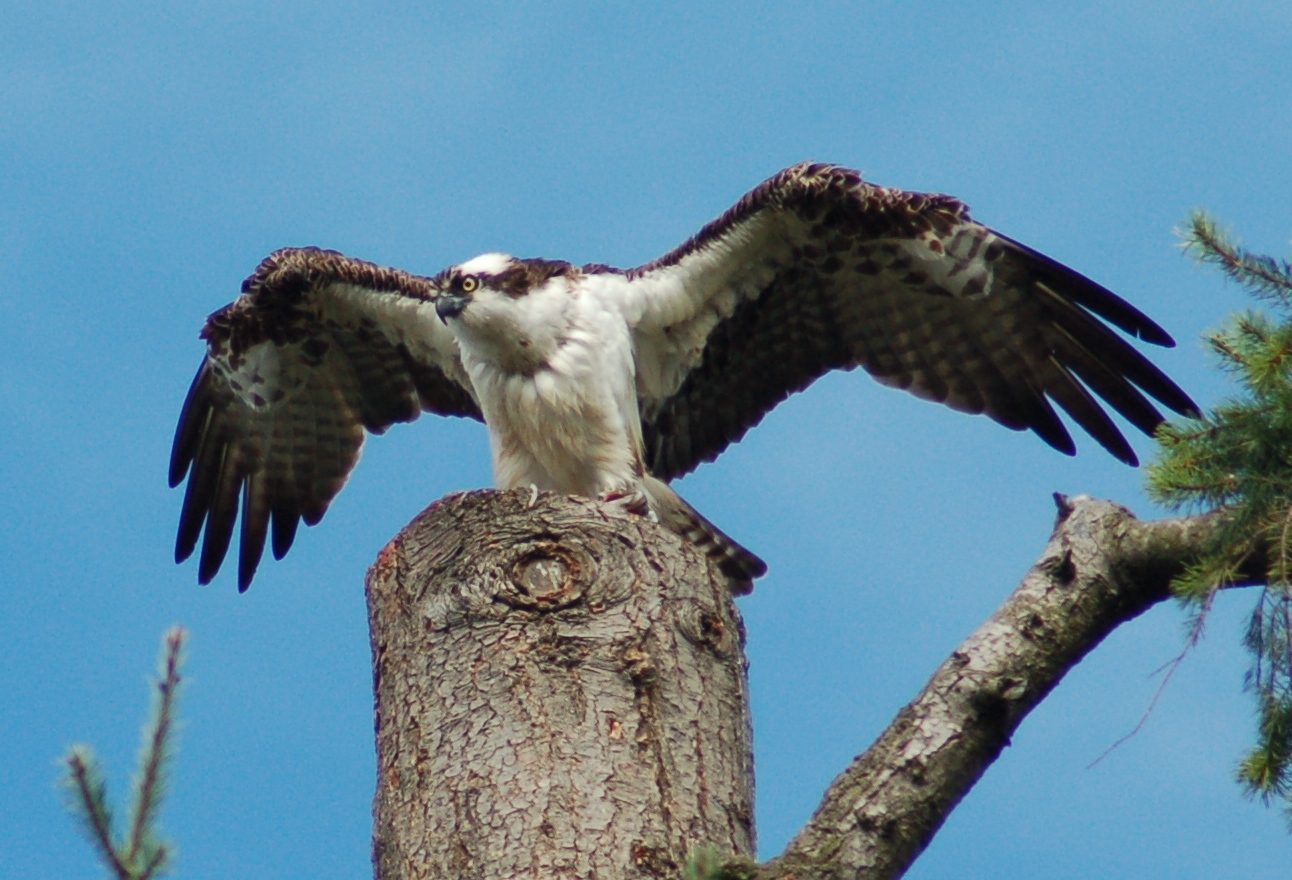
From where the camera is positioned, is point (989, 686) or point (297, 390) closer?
point (989, 686)

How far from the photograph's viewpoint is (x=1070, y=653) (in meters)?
4.61

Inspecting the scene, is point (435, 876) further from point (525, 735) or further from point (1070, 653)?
point (1070, 653)

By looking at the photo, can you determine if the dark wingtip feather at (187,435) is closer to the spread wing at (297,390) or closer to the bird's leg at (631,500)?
the spread wing at (297,390)

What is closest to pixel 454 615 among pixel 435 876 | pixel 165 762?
pixel 435 876

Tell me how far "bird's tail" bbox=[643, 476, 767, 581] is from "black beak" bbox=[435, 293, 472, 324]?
3.97ft

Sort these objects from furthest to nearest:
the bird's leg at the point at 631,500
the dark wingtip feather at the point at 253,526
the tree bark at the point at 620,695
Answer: the dark wingtip feather at the point at 253,526, the bird's leg at the point at 631,500, the tree bark at the point at 620,695

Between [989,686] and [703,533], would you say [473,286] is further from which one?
[989,686]

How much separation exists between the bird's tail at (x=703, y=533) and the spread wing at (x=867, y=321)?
2.37 ft

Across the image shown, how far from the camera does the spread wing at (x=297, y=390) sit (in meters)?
8.36

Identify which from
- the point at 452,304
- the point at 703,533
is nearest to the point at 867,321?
the point at 703,533

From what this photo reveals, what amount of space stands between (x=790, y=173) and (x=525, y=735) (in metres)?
3.93

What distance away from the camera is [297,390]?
890cm

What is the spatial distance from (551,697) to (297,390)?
15.8 ft

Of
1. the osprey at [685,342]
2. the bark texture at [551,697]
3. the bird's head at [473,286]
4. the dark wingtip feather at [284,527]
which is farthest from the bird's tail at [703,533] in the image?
the bark texture at [551,697]
